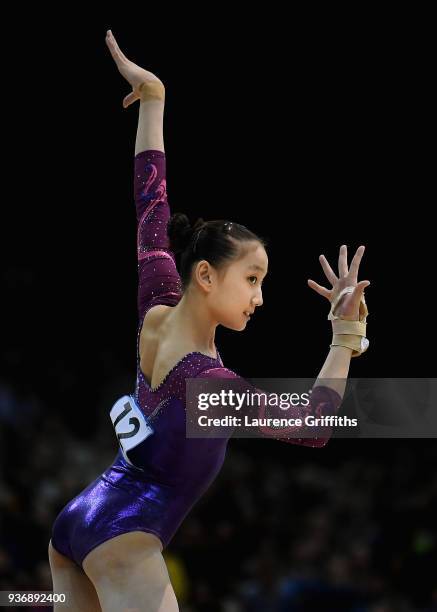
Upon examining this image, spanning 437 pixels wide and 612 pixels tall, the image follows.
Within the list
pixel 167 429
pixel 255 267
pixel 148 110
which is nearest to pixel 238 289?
pixel 255 267

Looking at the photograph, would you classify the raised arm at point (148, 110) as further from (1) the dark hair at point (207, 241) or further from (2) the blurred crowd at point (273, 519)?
(2) the blurred crowd at point (273, 519)

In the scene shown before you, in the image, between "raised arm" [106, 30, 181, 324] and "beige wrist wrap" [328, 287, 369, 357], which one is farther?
"raised arm" [106, 30, 181, 324]

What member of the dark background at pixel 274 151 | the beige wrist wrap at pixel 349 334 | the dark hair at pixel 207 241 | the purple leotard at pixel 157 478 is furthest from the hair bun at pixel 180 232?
the dark background at pixel 274 151

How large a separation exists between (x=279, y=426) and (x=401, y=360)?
3.77 m

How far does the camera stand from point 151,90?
2.50 m

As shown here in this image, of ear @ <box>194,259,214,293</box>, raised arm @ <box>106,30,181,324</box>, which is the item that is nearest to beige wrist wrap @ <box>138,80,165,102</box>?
raised arm @ <box>106,30,181,324</box>

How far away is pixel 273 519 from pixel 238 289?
3.94m

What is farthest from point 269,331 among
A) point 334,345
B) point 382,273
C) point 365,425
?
point 334,345

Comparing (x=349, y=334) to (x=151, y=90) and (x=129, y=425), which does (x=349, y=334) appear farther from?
(x=151, y=90)

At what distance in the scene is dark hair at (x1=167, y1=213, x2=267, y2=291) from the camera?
7.04ft

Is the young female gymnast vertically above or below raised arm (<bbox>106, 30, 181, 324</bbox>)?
below

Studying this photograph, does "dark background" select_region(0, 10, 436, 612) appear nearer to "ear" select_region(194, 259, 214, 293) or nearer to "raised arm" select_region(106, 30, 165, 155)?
"raised arm" select_region(106, 30, 165, 155)

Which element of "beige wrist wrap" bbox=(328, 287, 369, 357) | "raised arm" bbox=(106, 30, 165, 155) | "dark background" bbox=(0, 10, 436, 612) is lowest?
"beige wrist wrap" bbox=(328, 287, 369, 357)

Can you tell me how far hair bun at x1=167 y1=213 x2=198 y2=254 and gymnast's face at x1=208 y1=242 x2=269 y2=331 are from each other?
0.15 meters
